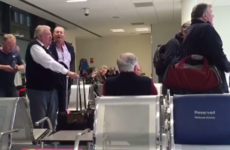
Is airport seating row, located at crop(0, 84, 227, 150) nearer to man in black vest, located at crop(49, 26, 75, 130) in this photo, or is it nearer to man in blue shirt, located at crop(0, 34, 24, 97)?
man in black vest, located at crop(49, 26, 75, 130)

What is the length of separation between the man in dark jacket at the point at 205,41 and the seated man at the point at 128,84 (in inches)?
18.2

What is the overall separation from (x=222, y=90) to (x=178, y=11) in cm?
654

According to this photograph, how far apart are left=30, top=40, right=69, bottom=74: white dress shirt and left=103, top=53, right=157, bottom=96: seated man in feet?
2.60

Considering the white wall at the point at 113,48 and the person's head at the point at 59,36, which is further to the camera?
the white wall at the point at 113,48

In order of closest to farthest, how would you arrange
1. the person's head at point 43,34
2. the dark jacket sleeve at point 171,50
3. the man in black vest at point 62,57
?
the dark jacket sleeve at point 171,50 → the person's head at point 43,34 → the man in black vest at point 62,57

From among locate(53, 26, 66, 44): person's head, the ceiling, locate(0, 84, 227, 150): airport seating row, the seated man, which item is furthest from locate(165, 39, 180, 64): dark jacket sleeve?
the ceiling

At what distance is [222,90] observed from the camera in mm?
2527

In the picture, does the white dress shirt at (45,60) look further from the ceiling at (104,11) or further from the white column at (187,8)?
the white column at (187,8)

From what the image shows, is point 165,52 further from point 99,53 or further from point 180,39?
point 99,53

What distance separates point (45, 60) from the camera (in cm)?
318

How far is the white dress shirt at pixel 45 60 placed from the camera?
10.4 feet

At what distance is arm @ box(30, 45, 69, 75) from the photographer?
318cm

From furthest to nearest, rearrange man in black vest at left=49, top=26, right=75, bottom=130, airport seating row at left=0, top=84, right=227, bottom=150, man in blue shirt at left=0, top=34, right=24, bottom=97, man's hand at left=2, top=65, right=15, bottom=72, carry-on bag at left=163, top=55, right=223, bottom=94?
man in blue shirt at left=0, top=34, right=24, bottom=97 < man's hand at left=2, top=65, right=15, bottom=72 < man in black vest at left=49, top=26, right=75, bottom=130 < carry-on bag at left=163, top=55, right=223, bottom=94 < airport seating row at left=0, top=84, right=227, bottom=150

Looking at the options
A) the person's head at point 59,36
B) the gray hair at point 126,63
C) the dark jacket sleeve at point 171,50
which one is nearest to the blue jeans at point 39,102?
the person's head at point 59,36
